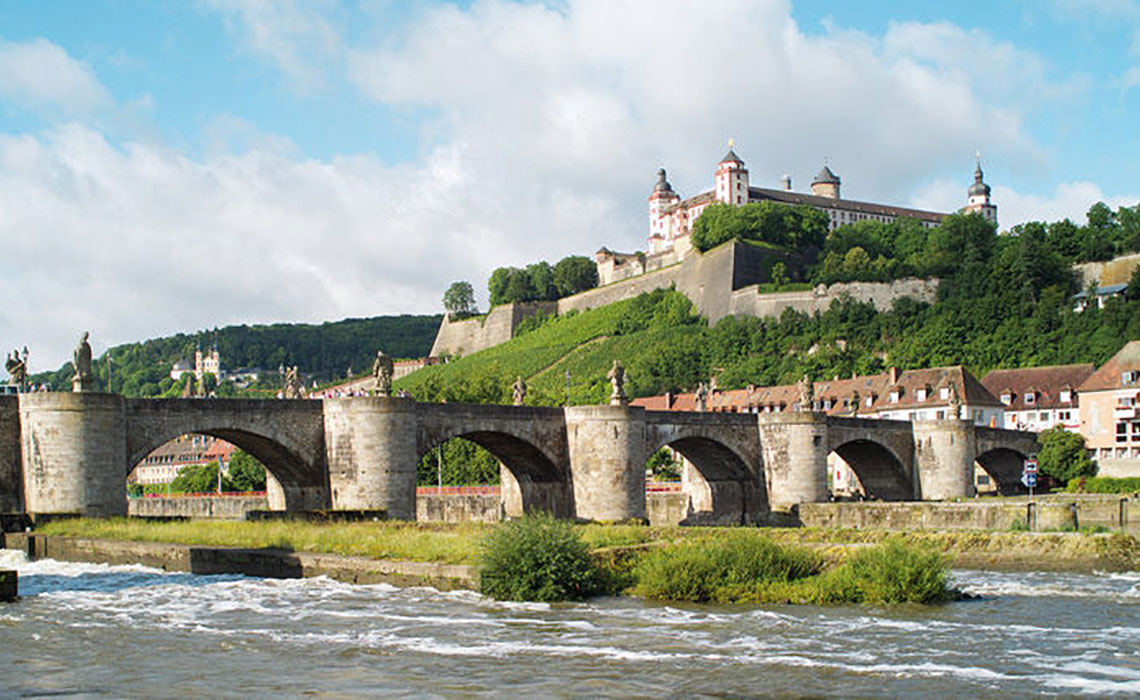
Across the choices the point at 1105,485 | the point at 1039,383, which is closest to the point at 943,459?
the point at 1105,485

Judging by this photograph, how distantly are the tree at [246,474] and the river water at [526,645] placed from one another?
66034 millimetres

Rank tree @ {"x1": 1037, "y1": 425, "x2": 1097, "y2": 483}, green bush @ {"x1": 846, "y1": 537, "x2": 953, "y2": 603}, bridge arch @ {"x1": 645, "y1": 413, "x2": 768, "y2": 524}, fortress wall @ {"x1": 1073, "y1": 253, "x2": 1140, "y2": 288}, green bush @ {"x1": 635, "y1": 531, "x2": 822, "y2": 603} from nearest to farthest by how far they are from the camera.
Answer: green bush @ {"x1": 846, "y1": 537, "x2": 953, "y2": 603} → green bush @ {"x1": 635, "y1": 531, "x2": 822, "y2": 603} → bridge arch @ {"x1": 645, "y1": 413, "x2": 768, "y2": 524} → tree @ {"x1": 1037, "y1": 425, "x2": 1097, "y2": 483} → fortress wall @ {"x1": 1073, "y1": 253, "x2": 1140, "y2": 288}

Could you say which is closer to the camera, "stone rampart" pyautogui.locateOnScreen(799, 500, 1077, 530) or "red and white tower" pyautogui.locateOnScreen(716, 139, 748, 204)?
"stone rampart" pyautogui.locateOnScreen(799, 500, 1077, 530)

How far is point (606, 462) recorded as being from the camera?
162ft

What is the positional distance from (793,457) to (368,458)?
78.8 ft

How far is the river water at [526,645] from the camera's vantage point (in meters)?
16.8

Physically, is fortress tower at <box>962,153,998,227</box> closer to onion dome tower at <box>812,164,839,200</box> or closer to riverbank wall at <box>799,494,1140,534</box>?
onion dome tower at <box>812,164,839,200</box>

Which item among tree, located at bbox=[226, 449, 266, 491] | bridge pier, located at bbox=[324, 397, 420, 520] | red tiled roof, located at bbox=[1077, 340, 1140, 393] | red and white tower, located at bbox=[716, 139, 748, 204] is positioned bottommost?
tree, located at bbox=[226, 449, 266, 491]

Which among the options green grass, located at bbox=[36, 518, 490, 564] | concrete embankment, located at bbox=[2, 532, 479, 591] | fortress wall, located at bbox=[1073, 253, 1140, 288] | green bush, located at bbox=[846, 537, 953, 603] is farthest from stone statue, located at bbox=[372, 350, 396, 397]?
fortress wall, located at bbox=[1073, 253, 1140, 288]

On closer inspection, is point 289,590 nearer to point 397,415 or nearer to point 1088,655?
point 1088,655

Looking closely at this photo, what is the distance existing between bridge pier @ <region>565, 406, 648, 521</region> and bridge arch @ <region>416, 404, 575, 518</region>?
0.66 m

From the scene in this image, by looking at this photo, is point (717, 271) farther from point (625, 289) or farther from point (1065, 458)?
point (1065, 458)

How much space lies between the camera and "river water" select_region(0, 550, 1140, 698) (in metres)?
16.8

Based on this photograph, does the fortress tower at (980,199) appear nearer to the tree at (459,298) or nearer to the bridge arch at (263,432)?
the tree at (459,298)
